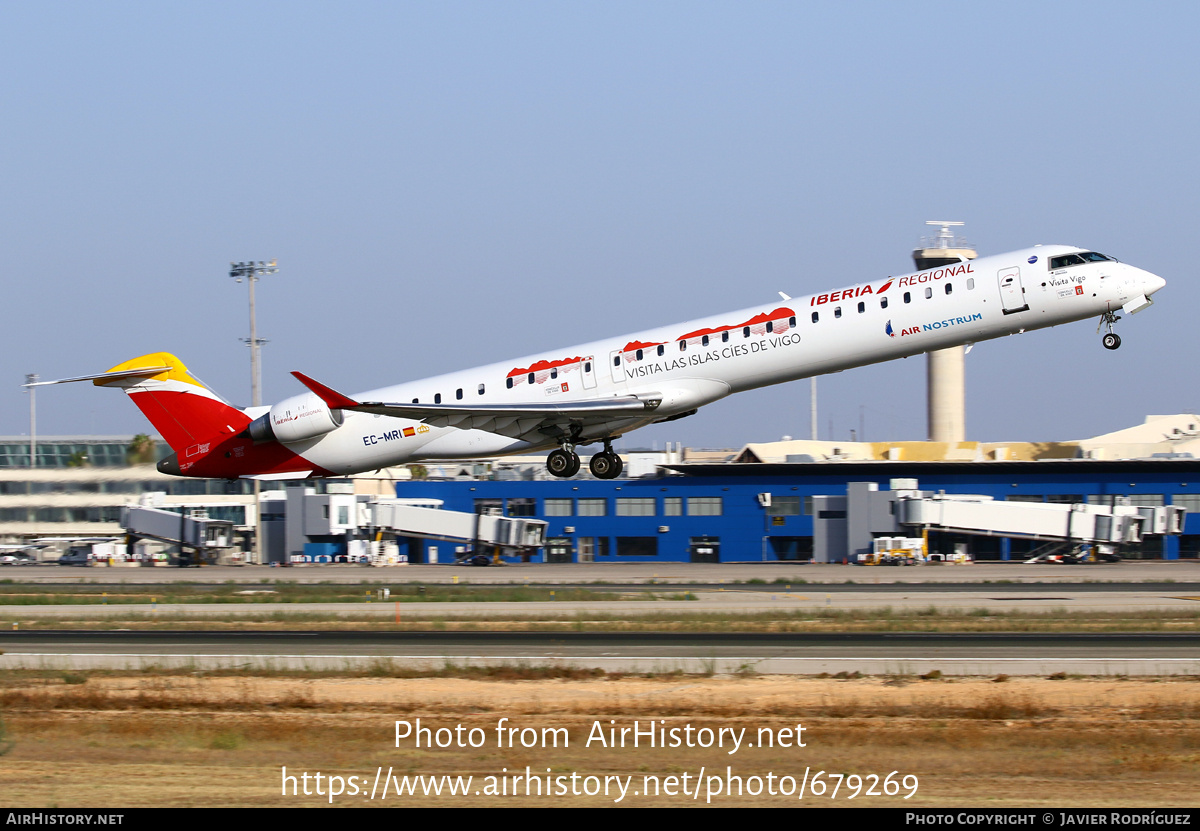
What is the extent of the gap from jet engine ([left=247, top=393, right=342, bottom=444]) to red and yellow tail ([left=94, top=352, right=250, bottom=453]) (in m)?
1.03

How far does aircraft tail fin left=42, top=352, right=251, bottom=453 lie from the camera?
1337 inches

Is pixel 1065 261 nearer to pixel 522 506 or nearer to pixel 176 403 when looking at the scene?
pixel 176 403

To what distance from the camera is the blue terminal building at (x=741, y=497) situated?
6925cm

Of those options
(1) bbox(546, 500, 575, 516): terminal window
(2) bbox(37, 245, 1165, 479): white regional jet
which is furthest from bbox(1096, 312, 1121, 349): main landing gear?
(1) bbox(546, 500, 575, 516): terminal window

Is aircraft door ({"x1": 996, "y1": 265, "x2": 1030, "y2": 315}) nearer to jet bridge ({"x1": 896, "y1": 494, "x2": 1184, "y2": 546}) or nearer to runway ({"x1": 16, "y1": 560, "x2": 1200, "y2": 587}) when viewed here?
runway ({"x1": 16, "y1": 560, "x2": 1200, "y2": 587})

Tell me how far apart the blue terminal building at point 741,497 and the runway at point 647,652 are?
131ft

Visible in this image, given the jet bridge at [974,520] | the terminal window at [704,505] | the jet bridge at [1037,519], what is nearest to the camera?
the jet bridge at [1037,519]

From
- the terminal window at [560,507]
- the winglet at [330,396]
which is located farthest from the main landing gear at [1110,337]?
the terminal window at [560,507]

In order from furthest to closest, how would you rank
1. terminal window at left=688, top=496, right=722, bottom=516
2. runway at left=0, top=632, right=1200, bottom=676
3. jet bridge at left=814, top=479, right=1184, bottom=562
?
1. terminal window at left=688, top=496, right=722, bottom=516
2. jet bridge at left=814, top=479, right=1184, bottom=562
3. runway at left=0, top=632, right=1200, bottom=676

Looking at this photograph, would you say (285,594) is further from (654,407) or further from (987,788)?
(987,788)

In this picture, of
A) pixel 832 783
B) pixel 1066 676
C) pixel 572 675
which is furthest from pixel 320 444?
pixel 832 783

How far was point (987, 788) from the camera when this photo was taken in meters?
13.4

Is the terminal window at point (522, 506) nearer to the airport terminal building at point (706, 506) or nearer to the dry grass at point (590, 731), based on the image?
the airport terminal building at point (706, 506)

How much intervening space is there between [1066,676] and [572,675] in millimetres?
8015
